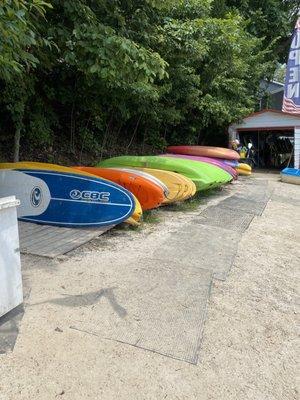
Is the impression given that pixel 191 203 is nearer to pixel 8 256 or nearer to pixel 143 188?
pixel 143 188

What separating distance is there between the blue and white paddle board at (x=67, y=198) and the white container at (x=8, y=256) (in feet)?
8.36

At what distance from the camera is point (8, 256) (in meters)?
2.67

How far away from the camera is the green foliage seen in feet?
16.3

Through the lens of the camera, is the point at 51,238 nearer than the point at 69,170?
Yes

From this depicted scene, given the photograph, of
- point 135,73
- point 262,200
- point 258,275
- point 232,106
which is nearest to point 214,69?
point 232,106

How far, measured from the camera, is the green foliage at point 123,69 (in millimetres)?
4957

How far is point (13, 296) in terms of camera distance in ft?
9.06

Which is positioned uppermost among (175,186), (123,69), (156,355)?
(123,69)

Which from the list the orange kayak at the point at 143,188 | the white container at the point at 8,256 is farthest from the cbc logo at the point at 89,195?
the white container at the point at 8,256

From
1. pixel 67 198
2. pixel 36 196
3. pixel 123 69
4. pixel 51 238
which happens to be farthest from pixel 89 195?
pixel 123 69

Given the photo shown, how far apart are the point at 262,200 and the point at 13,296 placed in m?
6.98

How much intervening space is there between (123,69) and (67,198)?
188cm

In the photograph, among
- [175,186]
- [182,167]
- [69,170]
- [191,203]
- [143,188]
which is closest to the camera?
[69,170]

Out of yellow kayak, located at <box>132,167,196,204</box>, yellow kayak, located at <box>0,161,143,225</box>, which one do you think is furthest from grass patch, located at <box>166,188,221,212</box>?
yellow kayak, located at <box>0,161,143,225</box>
